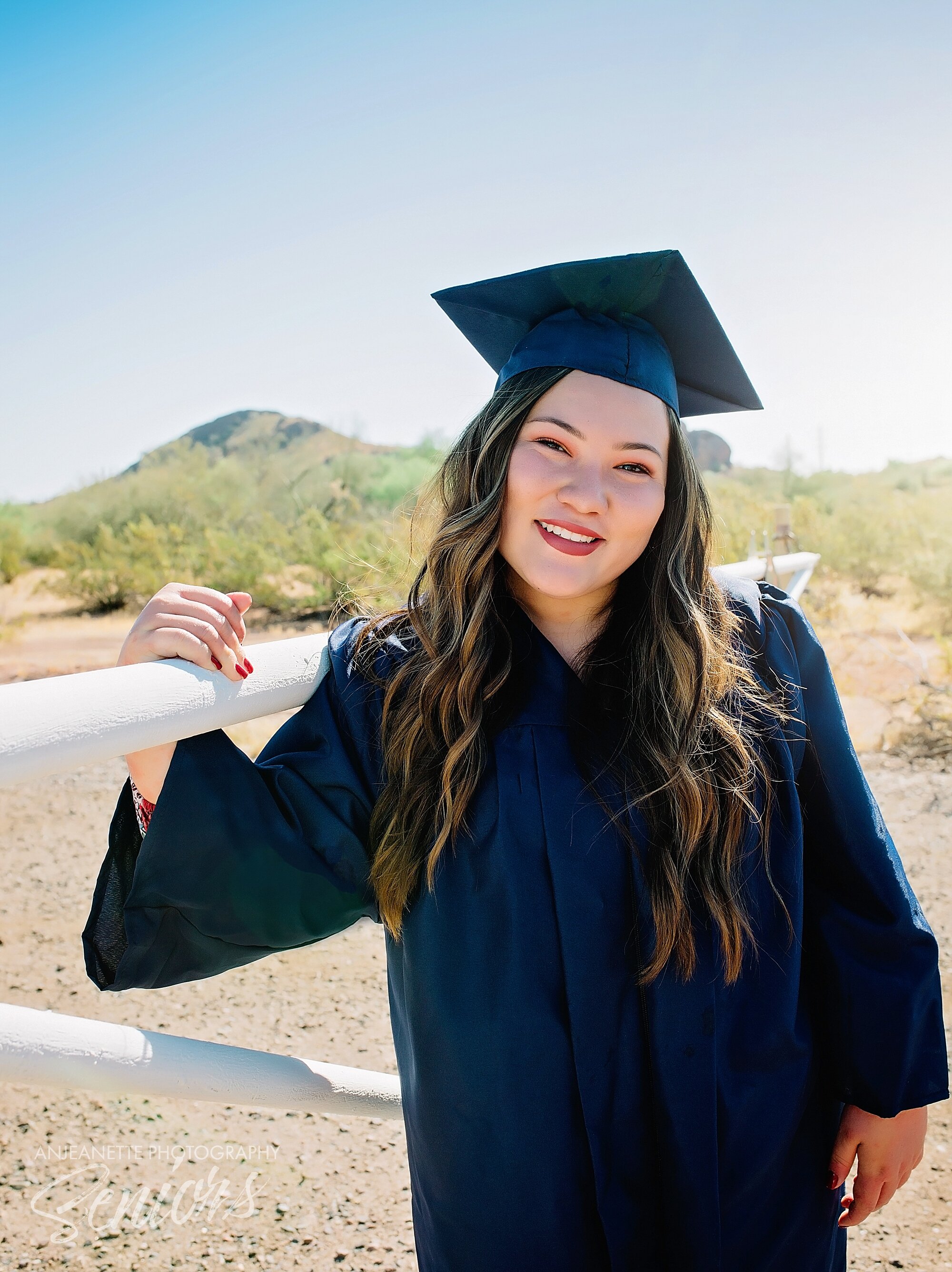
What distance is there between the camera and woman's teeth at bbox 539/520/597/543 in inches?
52.8

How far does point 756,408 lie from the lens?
1.66 meters

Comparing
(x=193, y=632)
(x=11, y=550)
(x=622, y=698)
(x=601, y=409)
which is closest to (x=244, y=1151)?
(x=622, y=698)

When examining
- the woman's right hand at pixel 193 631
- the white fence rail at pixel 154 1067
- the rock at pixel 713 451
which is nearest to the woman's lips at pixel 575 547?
the woman's right hand at pixel 193 631

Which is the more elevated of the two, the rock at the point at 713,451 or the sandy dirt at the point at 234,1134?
the rock at the point at 713,451

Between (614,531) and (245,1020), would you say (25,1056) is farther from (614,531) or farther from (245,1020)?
(245,1020)

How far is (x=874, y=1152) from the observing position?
1.37 meters

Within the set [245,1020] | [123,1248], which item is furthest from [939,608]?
[123,1248]

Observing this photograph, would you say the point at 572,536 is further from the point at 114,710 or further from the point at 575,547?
the point at 114,710

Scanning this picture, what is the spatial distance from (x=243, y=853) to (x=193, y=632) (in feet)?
1.07

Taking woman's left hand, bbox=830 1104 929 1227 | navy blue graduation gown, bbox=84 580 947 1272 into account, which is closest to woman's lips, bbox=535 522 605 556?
navy blue graduation gown, bbox=84 580 947 1272

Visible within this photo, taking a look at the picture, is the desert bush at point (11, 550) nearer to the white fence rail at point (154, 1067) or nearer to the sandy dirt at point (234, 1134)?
the sandy dirt at point (234, 1134)

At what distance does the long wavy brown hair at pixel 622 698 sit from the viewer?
1244mm

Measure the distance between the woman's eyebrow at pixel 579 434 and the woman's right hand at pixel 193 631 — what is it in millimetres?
579

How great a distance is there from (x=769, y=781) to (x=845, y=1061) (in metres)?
0.47
